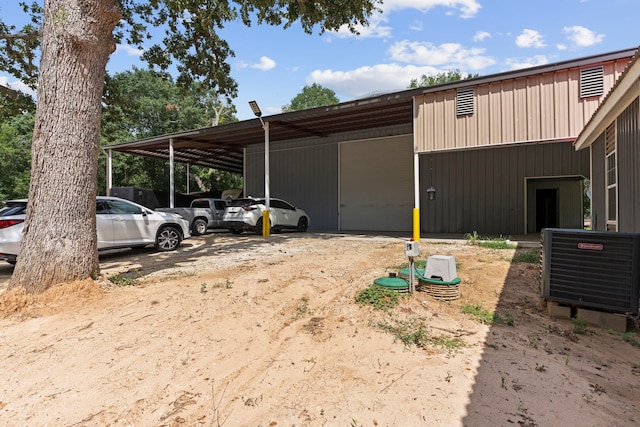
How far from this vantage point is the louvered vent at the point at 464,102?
32.1ft

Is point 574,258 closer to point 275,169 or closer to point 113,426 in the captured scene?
point 113,426

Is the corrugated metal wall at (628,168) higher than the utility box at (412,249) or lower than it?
higher

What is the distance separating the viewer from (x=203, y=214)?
13586mm

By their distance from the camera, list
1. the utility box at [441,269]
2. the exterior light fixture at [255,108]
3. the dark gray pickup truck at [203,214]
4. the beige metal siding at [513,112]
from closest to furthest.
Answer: the utility box at [441,269], the beige metal siding at [513,112], the exterior light fixture at [255,108], the dark gray pickup truck at [203,214]

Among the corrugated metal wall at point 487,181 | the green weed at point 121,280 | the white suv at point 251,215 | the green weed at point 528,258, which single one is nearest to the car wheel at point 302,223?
the white suv at point 251,215

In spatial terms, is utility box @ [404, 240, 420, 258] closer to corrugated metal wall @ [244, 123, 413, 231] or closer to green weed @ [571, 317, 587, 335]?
green weed @ [571, 317, 587, 335]

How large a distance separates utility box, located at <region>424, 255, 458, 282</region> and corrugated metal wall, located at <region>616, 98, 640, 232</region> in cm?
236

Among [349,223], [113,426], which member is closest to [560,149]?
[349,223]

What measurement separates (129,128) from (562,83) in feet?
95.0

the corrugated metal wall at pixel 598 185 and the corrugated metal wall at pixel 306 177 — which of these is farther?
the corrugated metal wall at pixel 306 177

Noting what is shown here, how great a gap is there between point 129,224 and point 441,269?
7185mm

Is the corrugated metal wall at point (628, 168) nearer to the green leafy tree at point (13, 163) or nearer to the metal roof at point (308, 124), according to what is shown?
the metal roof at point (308, 124)

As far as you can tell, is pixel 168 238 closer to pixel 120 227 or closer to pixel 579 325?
pixel 120 227

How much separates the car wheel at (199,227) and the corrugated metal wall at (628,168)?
1225cm
